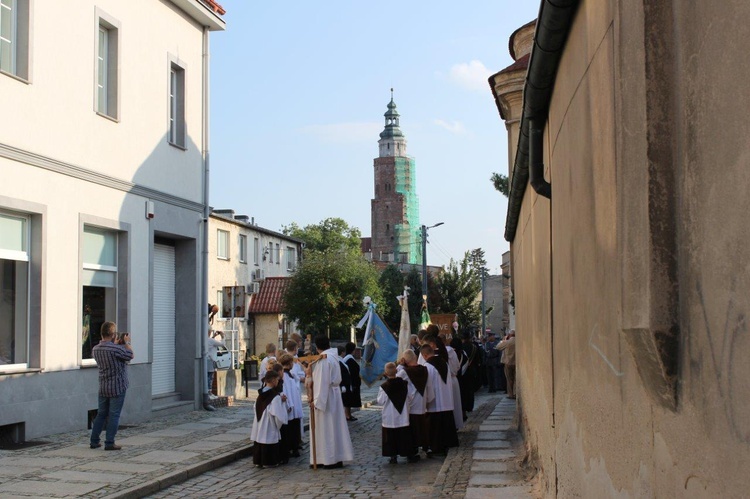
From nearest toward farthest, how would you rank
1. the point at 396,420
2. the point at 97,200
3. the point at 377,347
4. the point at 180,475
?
the point at 180,475, the point at 396,420, the point at 97,200, the point at 377,347

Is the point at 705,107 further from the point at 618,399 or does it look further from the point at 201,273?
the point at 201,273

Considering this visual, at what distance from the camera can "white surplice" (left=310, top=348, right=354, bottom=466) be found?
12.5 m

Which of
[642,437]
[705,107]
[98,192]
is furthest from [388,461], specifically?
[705,107]

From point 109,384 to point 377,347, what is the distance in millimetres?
10121

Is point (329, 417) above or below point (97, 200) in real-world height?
below

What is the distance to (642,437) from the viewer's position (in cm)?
362

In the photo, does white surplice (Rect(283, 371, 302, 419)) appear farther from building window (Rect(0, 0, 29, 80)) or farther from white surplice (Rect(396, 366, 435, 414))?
building window (Rect(0, 0, 29, 80))

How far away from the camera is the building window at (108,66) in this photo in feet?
54.5

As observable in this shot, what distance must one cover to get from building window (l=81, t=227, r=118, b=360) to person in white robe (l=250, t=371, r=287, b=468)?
454 cm

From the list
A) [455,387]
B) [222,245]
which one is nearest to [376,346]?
[455,387]

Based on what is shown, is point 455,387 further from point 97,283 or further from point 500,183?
point 500,183

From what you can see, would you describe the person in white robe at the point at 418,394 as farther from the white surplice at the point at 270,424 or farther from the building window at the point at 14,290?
the building window at the point at 14,290

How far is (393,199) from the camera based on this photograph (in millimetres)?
154375

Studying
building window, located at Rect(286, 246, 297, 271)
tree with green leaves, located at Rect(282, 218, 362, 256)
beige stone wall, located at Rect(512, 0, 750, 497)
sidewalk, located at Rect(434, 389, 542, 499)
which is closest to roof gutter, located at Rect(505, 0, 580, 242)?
beige stone wall, located at Rect(512, 0, 750, 497)
